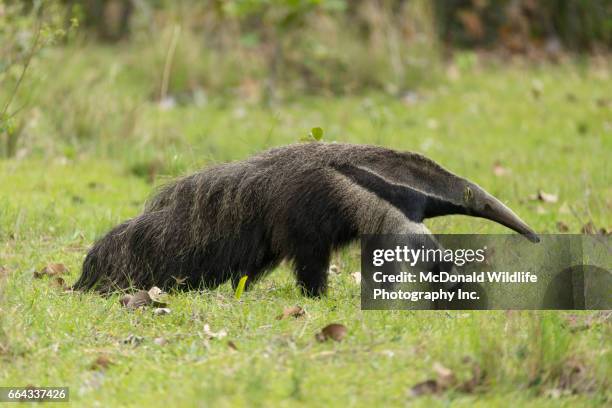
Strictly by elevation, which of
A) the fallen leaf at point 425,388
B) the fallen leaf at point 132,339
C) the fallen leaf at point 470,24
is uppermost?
the fallen leaf at point 470,24

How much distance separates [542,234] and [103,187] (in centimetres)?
373

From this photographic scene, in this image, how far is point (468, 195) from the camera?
549cm

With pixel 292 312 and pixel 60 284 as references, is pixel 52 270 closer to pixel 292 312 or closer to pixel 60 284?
pixel 60 284

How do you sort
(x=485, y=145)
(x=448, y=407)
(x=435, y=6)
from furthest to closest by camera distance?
(x=435, y=6) → (x=485, y=145) → (x=448, y=407)

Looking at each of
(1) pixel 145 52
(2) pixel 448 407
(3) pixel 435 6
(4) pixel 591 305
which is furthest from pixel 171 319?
(3) pixel 435 6

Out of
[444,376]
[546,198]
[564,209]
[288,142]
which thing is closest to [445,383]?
[444,376]

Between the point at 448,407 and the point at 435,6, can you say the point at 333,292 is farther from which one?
the point at 435,6

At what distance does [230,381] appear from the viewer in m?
3.80

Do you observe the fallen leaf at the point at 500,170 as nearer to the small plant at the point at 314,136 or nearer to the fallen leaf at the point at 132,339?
the small plant at the point at 314,136

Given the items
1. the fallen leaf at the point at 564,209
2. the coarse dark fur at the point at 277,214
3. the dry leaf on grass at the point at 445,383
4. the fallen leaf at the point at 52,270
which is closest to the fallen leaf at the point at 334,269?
the coarse dark fur at the point at 277,214

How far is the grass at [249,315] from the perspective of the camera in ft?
12.8

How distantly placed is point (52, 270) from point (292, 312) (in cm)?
184

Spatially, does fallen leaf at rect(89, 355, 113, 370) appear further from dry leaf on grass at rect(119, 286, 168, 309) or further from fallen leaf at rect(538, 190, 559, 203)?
fallen leaf at rect(538, 190, 559, 203)

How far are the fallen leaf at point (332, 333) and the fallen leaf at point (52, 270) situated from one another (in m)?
2.26
